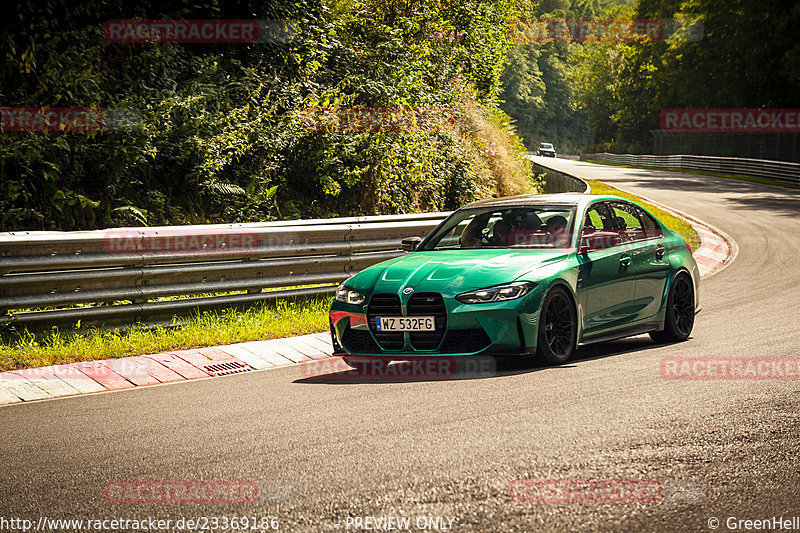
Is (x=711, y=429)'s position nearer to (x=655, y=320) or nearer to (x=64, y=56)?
(x=655, y=320)

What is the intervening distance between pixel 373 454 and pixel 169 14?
40.2ft

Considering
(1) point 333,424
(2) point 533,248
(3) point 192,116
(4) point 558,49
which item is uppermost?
(4) point 558,49

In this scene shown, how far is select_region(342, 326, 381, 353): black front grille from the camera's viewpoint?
25.4 feet

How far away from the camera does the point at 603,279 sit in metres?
8.40

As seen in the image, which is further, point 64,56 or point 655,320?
point 64,56

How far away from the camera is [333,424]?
233 inches

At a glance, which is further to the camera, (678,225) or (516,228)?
(678,225)

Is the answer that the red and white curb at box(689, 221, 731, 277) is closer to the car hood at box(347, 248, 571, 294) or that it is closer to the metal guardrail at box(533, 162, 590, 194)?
the metal guardrail at box(533, 162, 590, 194)

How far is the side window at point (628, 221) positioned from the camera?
29.9 ft

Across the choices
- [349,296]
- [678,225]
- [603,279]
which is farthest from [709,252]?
[349,296]

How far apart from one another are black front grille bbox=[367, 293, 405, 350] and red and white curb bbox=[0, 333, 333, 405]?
130cm

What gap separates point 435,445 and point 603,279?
11.9ft

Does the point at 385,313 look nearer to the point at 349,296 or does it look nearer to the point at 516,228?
the point at 349,296

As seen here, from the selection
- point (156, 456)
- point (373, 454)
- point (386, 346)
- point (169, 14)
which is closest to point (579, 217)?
point (386, 346)
